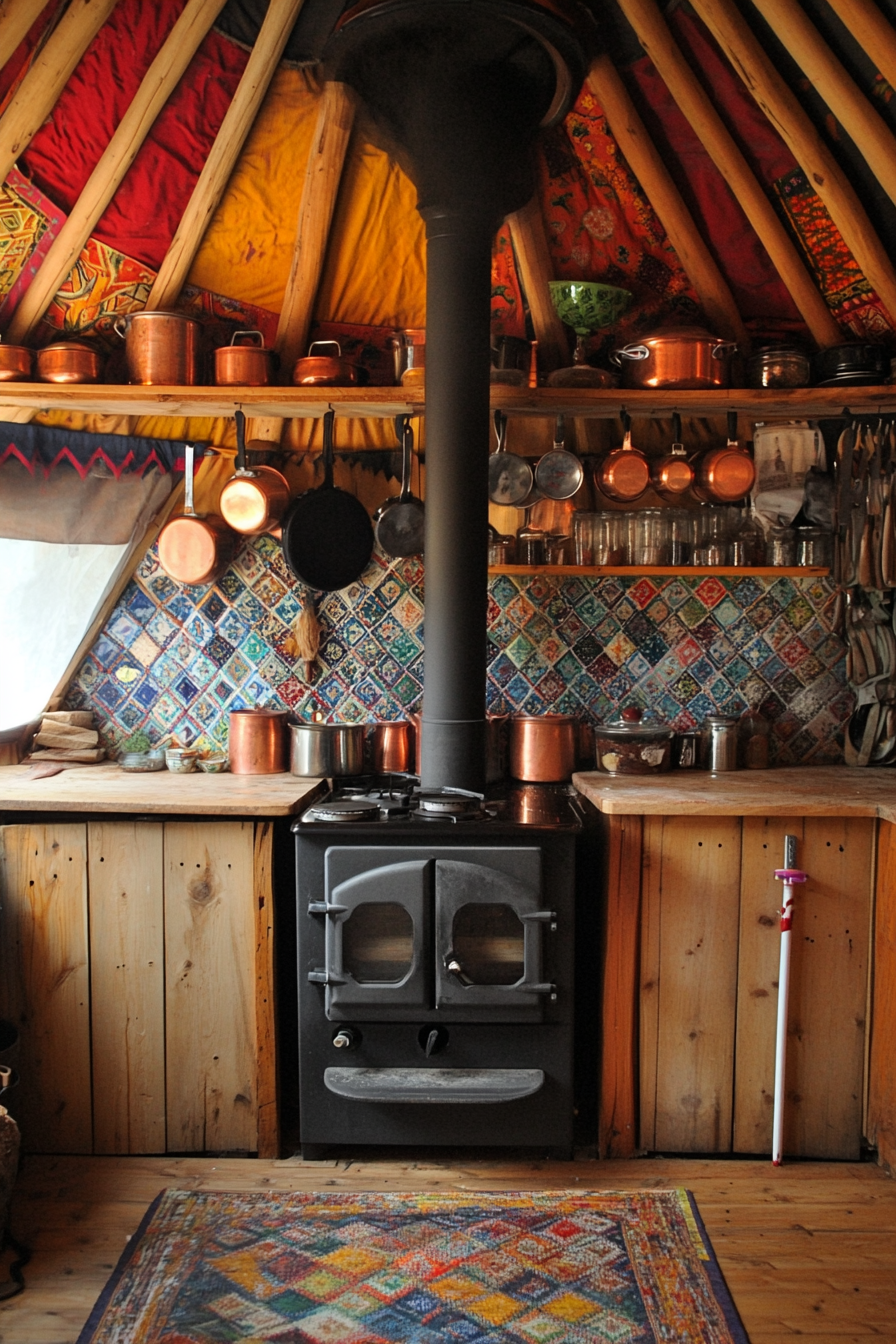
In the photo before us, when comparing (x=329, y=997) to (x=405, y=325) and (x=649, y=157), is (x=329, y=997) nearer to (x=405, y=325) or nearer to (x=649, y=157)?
(x=405, y=325)

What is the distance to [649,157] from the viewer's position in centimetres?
291

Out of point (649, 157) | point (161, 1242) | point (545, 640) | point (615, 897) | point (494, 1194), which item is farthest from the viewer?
point (545, 640)

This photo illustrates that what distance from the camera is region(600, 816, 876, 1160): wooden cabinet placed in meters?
2.65

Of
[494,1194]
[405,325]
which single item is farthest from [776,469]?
[494,1194]

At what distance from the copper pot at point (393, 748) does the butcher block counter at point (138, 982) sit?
27.5 inches

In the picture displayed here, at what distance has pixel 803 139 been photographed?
2.71m

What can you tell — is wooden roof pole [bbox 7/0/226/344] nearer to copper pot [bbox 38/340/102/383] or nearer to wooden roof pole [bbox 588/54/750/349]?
copper pot [bbox 38/340/102/383]

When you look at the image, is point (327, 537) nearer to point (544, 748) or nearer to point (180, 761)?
point (180, 761)

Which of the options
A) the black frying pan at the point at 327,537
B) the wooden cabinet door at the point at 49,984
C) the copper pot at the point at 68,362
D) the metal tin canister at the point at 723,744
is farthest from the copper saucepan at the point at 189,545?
the metal tin canister at the point at 723,744

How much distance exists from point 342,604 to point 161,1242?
196cm

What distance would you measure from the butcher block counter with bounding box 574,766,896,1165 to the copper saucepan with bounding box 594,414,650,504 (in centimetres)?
111

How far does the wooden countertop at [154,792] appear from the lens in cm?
263

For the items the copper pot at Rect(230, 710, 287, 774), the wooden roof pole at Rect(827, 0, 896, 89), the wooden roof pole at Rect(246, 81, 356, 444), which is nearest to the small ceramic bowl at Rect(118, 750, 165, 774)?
the copper pot at Rect(230, 710, 287, 774)

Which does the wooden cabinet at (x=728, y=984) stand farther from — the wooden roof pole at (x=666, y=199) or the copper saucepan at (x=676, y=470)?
the wooden roof pole at (x=666, y=199)
